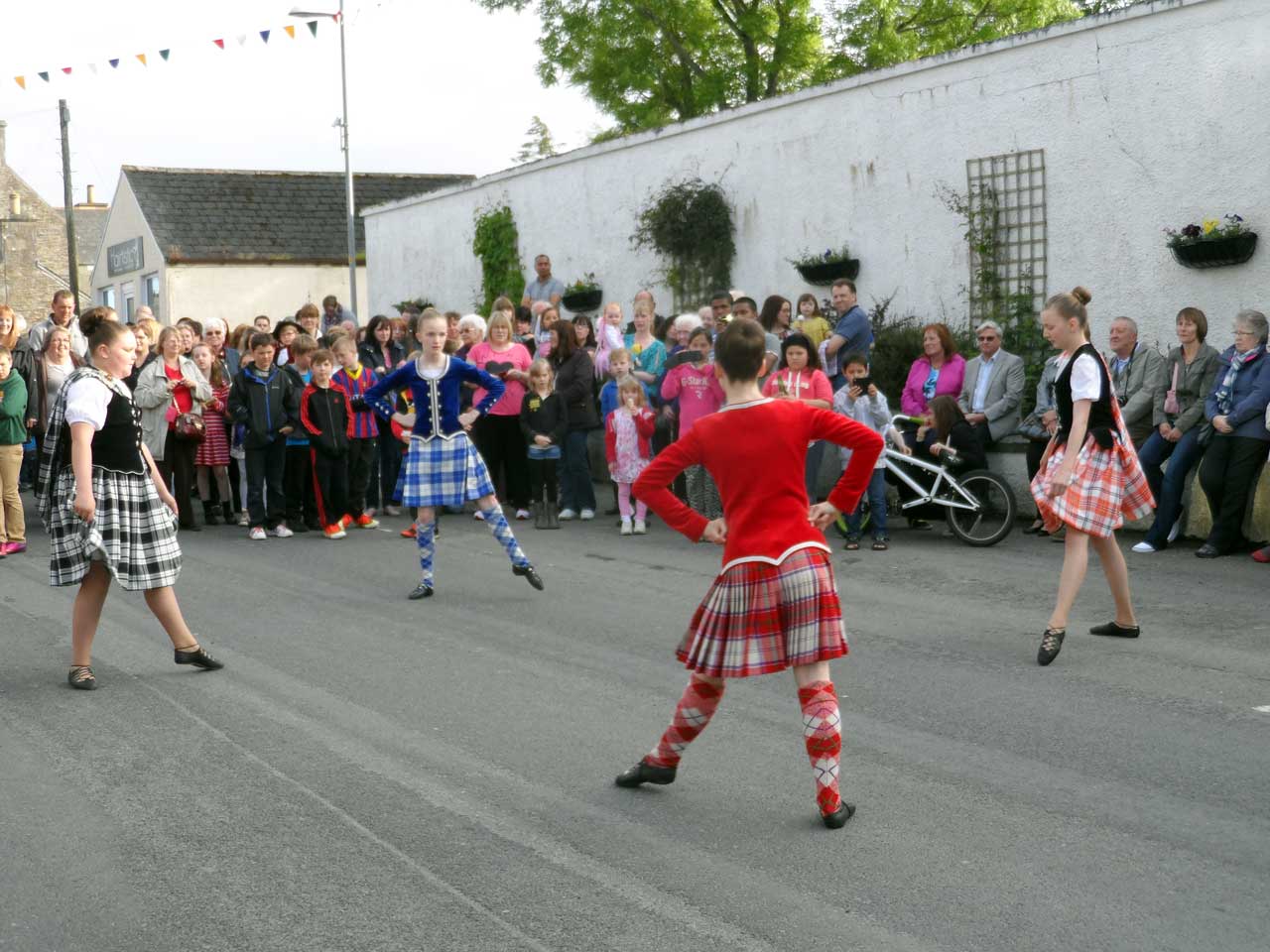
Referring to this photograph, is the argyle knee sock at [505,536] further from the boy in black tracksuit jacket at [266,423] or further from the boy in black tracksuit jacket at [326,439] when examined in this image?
the boy in black tracksuit jacket at [266,423]

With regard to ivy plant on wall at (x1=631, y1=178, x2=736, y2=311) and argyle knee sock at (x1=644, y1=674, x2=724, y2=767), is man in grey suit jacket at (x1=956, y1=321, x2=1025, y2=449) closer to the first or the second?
ivy plant on wall at (x1=631, y1=178, x2=736, y2=311)

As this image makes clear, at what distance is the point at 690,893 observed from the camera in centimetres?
463

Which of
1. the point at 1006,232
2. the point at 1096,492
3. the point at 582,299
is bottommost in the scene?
the point at 1096,492

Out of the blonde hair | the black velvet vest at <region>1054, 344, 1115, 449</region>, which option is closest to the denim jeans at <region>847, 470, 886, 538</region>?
the blonde hair

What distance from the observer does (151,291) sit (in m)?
42.1

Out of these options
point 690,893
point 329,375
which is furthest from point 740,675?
point 329,375

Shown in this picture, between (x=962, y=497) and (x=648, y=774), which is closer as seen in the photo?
(x=648, y=774)

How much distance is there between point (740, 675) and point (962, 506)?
755 cm

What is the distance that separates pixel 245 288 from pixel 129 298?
4802 mm

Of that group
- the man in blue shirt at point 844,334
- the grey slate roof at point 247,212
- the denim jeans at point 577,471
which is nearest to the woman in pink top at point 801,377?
the man in blue shirt at point 844,334

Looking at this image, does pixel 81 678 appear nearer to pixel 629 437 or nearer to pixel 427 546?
pixel 427 546

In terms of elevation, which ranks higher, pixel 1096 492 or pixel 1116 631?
pixel 1096 492

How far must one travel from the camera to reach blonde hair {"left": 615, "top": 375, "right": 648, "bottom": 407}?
1458cm

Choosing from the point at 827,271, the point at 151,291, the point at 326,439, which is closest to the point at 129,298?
the point at 151,291
